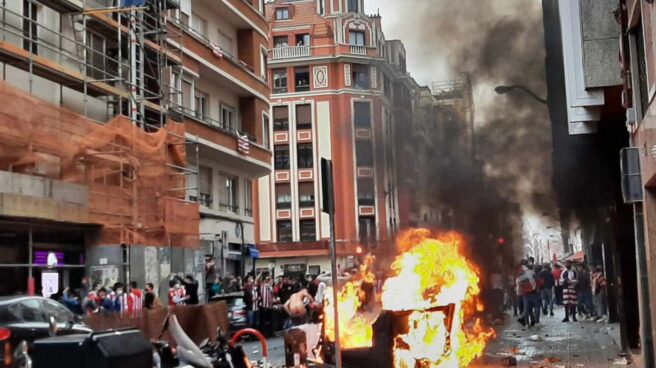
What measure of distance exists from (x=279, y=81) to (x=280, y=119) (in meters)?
2.74

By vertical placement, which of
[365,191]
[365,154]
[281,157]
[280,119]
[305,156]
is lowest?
[365,191]

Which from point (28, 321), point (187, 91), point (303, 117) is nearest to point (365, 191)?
point (28, 321)

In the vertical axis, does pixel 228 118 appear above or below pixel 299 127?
below

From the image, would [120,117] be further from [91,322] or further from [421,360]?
[421,360]

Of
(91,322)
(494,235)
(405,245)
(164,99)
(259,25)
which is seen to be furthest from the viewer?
(259,25)

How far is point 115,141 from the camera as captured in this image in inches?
690

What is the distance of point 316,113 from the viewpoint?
55.4 m

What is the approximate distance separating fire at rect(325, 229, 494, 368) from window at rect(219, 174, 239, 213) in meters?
16.2

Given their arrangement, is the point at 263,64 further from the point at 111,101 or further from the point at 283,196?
the point at 283,196

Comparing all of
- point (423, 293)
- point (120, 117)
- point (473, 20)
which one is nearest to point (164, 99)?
point (120, 117)

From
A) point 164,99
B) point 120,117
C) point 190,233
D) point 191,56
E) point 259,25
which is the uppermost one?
point 259,25

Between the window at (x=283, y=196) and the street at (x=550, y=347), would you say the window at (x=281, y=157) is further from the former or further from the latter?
the street at (x=550, y=347)

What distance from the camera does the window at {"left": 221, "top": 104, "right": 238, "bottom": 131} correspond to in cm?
2986

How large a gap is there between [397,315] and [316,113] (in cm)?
4570
